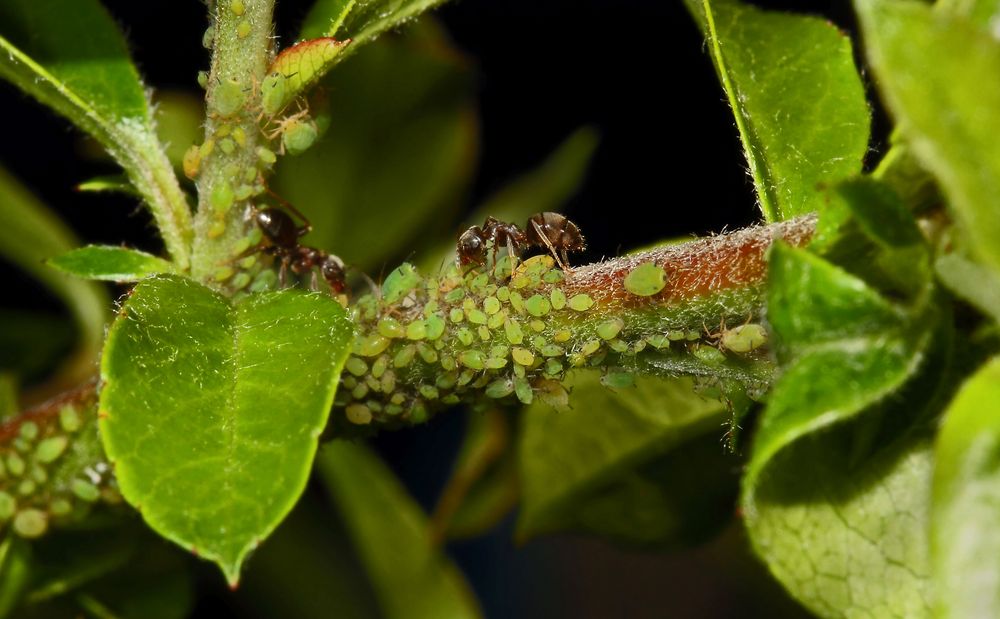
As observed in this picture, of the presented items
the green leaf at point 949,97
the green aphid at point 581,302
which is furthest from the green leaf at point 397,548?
the green leaf at point 949,97

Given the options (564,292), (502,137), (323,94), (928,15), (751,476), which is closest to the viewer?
(928,15)

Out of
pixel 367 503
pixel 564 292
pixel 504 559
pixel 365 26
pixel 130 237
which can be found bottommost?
pixel 504 559

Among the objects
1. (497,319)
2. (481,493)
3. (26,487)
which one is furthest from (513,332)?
(481,493)

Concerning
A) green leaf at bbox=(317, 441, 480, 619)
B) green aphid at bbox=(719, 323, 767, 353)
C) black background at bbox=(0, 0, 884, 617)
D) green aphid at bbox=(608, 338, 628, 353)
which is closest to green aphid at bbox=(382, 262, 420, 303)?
green aphid at bbox=(608, 338, 628, 353)

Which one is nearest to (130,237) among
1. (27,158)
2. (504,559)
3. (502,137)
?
(27,158)

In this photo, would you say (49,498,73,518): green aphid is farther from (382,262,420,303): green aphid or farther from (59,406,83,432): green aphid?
(382,262,420,303): green aphid

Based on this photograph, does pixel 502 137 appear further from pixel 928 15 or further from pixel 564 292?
pixel 928 15
